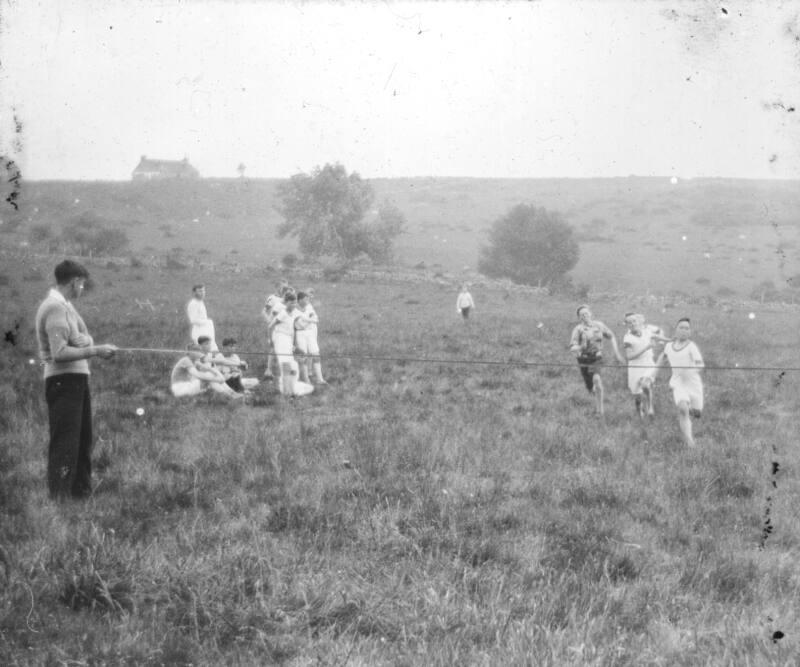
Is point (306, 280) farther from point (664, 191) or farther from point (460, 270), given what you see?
point (664, 191)

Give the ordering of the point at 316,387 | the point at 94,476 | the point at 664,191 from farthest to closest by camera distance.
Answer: the point at 664,191 < the point at 316,387 < the point at 94,476

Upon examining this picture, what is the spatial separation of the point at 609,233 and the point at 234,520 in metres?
82.5

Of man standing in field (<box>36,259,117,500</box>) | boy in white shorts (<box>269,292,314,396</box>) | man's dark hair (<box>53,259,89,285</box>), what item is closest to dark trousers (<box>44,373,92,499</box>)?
man standing in field (<box>36,259,117,500</box>)

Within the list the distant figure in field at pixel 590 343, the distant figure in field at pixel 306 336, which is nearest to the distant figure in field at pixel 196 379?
the distant figure in field at pixel 306 336

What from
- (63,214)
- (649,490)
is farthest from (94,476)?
(63,214)

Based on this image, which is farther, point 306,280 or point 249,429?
point 306,280

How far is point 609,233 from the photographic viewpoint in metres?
81.6

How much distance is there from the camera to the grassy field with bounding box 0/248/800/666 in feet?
11.4

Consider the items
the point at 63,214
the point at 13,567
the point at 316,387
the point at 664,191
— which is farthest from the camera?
the point at 664,191

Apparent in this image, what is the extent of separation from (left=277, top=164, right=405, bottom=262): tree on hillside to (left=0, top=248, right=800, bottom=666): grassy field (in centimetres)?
5005

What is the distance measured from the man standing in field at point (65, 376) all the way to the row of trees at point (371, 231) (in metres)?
55.5

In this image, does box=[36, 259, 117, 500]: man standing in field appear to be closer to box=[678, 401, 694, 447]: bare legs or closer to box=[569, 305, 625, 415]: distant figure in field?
box=[678, 401, 694, 447]: bare legs

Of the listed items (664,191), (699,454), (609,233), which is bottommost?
(699,454)

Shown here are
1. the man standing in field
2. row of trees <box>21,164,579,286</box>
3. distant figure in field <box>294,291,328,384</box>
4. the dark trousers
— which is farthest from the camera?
row of trees <box>21,164,579,286</box>
